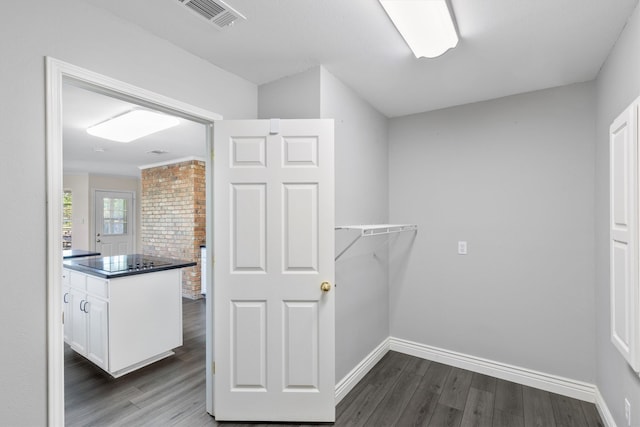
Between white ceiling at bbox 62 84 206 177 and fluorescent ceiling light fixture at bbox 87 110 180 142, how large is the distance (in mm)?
63

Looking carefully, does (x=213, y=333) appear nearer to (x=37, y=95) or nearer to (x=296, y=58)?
(x=37, y=95)

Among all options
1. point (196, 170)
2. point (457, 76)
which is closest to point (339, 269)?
point (457, 76)

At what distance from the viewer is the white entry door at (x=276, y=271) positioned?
1.98 meters

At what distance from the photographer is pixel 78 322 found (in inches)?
115

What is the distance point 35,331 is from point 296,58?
79.6 inches

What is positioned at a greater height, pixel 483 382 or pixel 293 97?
pixel 293 97

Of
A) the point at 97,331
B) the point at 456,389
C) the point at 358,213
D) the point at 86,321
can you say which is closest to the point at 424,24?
the point at 358,213

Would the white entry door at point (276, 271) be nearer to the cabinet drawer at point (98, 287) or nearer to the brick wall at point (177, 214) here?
the cabinet drawer at point (98, 287)

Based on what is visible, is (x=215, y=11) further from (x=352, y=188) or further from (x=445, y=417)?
(x=445, y=417)

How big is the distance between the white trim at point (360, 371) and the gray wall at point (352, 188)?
5 cm

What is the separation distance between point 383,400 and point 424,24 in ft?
8.28

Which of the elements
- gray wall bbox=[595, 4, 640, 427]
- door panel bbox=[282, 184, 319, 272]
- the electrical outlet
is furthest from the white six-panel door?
door panel bbox=[282, 184, 319, 272]

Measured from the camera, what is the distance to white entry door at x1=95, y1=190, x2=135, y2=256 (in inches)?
270

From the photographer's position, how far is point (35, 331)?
1.27 meters
